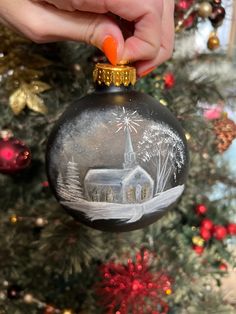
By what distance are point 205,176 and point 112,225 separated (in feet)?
1.44

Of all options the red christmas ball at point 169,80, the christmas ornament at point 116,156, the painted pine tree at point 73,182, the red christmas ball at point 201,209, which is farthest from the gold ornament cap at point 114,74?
the red christmas ball at point 201,209

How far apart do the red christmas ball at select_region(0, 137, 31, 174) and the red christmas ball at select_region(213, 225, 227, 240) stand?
1.36 ft

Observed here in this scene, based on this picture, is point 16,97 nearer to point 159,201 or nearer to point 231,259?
point 159,201

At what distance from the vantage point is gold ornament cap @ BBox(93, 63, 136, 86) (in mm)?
470

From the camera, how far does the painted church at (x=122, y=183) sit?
44 centimetres

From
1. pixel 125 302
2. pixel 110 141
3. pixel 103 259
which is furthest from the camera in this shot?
pixel 103 259

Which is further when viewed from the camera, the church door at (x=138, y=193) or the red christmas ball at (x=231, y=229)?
the red christmas ball at (x=231, y=229)

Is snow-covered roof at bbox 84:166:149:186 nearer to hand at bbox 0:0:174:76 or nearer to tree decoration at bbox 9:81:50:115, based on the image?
hand at bbox 0:0:174:76

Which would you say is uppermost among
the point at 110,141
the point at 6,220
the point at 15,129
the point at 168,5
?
the point at 168,5

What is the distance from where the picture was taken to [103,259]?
803mm

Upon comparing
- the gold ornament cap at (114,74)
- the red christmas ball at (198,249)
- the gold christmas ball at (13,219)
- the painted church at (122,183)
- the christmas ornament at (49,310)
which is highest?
the gold ornament cap at (114,74)

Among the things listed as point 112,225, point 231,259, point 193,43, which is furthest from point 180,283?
point 193,43

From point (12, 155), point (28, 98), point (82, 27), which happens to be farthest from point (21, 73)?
point (82, 27)

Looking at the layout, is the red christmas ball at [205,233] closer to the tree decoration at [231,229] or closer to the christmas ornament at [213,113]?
the tree decoration at [231,229]
